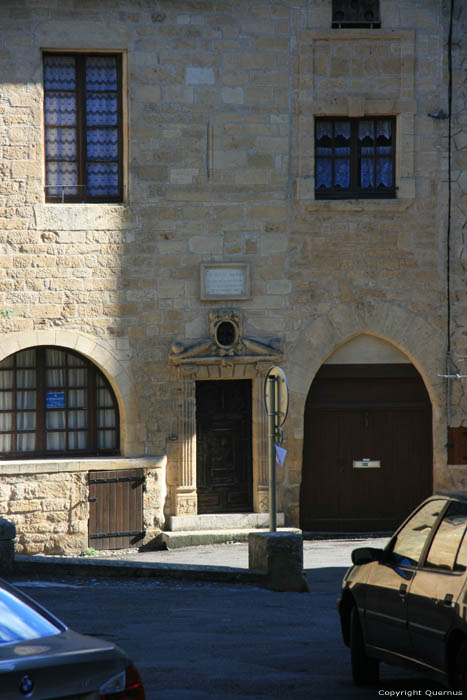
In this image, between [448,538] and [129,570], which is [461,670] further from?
[129,570]

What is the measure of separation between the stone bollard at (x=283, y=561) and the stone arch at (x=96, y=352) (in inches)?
184

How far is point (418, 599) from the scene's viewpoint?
6.38 meters

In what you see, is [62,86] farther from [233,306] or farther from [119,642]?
[119,642]

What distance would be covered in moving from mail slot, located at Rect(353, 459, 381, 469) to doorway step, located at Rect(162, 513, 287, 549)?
1487mm

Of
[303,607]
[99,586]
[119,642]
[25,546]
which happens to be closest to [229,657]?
[119,642]

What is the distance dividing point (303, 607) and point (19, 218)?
25.6 ft

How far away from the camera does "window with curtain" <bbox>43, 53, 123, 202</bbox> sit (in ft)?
55.1

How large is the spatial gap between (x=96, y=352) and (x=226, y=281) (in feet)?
7.15

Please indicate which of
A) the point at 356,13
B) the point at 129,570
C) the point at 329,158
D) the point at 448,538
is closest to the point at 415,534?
the point at 448,538

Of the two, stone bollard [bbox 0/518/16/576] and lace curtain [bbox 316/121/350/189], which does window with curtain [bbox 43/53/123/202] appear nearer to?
lace curtain [bbox 316/121/350/189]

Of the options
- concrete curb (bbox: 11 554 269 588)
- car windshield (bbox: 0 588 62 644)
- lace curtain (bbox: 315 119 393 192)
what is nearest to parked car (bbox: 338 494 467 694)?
car windshield (bbox: 0 588 62 644)

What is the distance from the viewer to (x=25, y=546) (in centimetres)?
1630

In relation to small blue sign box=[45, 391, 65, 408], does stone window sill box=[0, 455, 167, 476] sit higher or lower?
lower

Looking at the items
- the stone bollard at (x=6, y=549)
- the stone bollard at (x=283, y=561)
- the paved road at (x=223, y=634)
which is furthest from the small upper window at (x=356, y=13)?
the stone bollard at (x=6, y=549)
